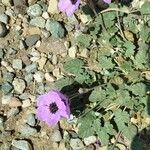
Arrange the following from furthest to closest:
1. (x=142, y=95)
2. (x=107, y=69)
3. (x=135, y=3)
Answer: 1. (x=135, y=3)
2. (x=107, y=69)
3. (x=142, y=95)

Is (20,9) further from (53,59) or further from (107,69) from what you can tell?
(107,69)

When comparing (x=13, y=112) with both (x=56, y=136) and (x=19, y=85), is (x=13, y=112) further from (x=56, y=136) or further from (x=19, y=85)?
(x=56, y=136)

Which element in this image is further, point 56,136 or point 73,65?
point 73,65

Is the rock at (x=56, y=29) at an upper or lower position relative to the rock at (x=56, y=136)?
upper

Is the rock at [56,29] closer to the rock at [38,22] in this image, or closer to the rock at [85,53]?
the rock at [38,22]

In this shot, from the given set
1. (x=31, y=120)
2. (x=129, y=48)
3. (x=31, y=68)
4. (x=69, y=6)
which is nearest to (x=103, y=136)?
(x=31, y=120)

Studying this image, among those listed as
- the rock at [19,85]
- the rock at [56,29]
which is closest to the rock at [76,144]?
the rock at [19,85]

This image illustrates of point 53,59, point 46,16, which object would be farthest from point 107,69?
point 46,16
